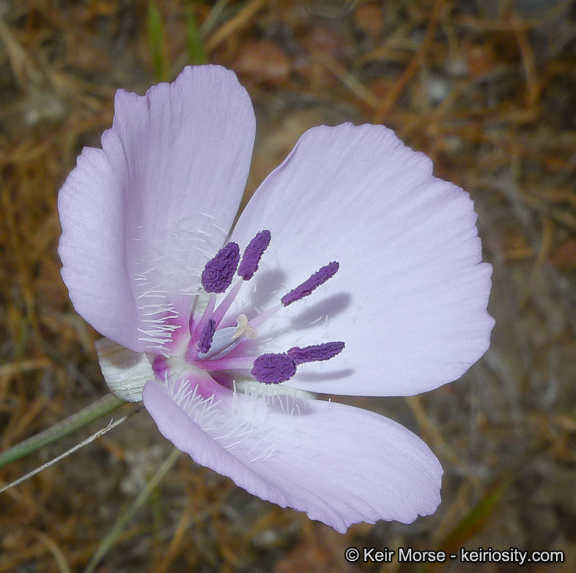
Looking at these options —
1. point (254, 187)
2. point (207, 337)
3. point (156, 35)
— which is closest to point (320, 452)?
point (207, 337)

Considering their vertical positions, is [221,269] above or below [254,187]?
above

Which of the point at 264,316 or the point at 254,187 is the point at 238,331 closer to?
the point at 264,316

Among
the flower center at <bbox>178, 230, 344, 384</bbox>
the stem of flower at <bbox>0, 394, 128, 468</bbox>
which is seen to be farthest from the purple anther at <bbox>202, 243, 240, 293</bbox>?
the stem of flower at <bbox>0, 394, 128, 468</bbox>

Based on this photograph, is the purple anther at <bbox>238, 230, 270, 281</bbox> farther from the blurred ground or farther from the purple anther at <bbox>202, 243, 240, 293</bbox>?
the blurred ground

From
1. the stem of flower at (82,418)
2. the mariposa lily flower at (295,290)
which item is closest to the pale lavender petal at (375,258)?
the mariposa lily flower at (295,290)

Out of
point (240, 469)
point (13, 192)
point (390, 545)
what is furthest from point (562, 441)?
point (13, 192)

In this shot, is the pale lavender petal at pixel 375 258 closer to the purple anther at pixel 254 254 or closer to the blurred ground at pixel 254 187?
the purple anther at pixel 254 254

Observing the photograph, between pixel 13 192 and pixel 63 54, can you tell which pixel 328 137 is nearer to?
pixel 13 192
